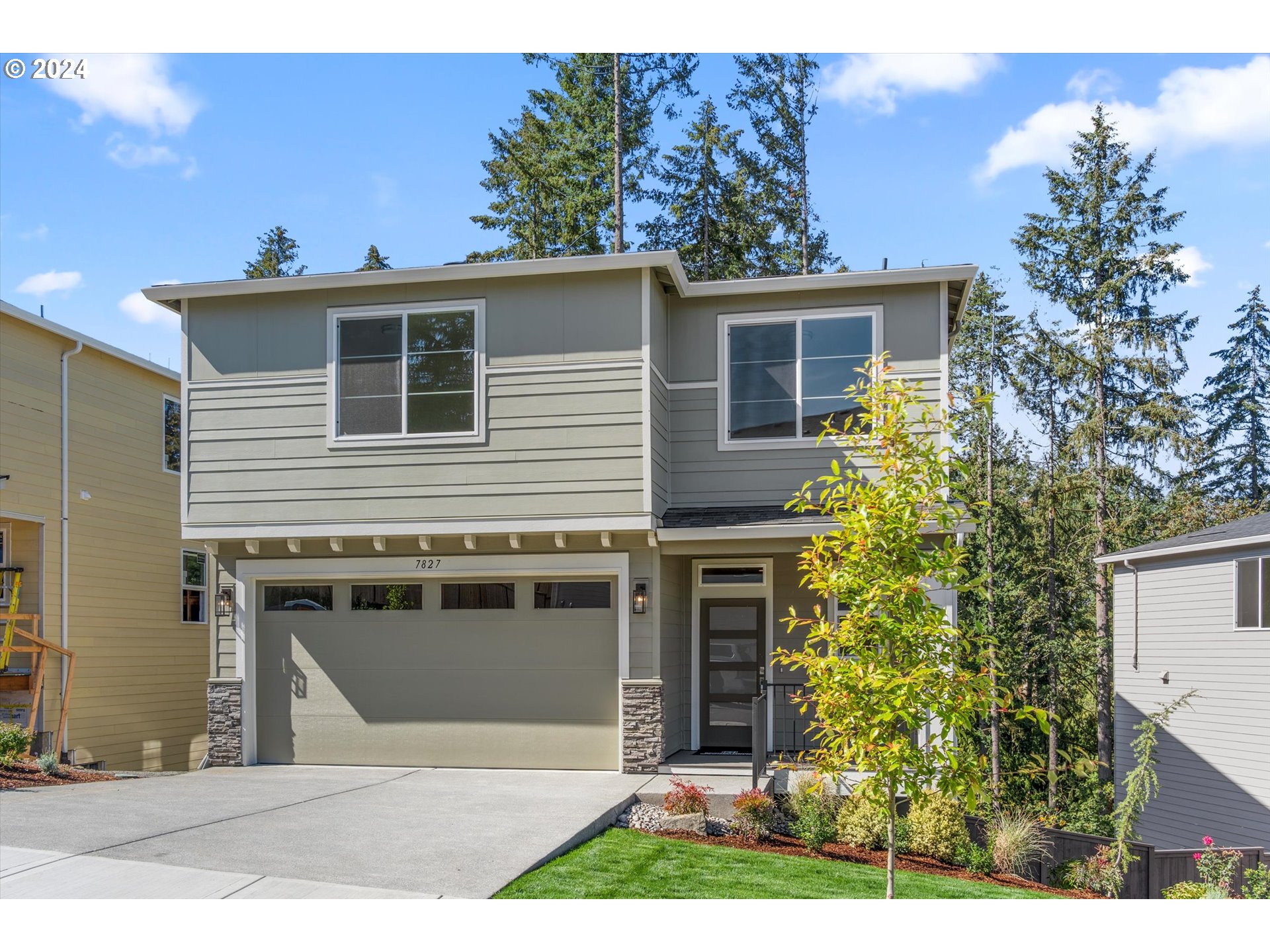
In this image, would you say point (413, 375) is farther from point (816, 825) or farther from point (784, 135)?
point (784, 135)

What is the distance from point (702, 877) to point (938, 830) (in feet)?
8.17

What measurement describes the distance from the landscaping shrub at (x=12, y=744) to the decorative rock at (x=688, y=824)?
7209mm

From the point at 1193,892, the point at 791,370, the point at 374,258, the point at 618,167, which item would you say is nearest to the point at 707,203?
the point at 618,167

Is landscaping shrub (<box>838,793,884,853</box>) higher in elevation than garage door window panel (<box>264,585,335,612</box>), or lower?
lower

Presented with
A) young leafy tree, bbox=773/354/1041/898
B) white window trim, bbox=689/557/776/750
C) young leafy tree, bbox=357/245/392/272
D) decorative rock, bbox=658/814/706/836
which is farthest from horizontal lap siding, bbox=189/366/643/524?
young leafy tree, bbox=357/245/392/272

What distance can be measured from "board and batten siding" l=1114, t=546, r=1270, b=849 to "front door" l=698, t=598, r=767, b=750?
6.03 metres

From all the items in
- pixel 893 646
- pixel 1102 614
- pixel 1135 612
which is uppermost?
pixel 893 646

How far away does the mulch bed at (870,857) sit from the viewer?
8.16 meters

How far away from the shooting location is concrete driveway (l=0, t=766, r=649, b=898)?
6.10m

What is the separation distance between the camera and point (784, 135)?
2488 cm

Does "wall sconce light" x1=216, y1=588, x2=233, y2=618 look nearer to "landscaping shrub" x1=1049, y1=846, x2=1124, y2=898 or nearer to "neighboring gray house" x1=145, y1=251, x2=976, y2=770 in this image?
"neighboring gray house" x1=145, y1=251, x2=976, y2=770

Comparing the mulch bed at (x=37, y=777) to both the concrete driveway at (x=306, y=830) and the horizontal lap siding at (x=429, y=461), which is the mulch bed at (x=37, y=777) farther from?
the horizontal lap siding at (x=429, y=461)

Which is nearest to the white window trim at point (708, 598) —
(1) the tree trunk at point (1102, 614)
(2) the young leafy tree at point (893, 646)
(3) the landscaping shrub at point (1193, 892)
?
(3) the landscaping shrub at point (1193, 892)
